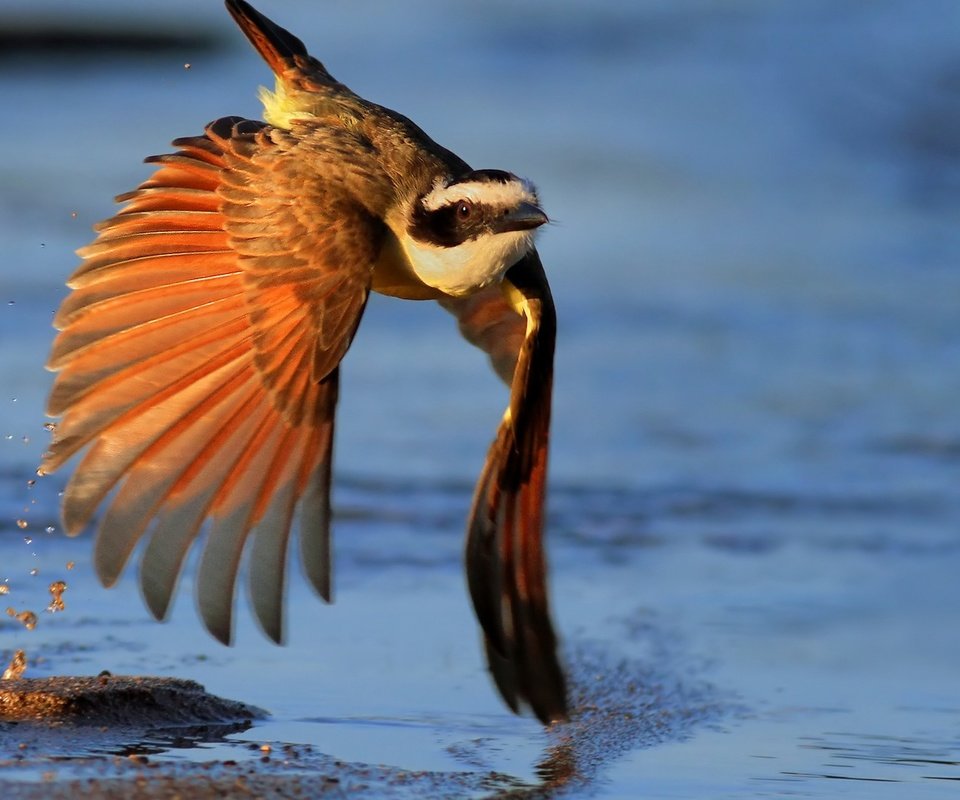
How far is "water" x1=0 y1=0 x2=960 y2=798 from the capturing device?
237 inches

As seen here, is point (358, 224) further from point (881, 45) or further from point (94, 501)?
point (881, 45)

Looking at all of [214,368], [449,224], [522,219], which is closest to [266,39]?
[449,224]

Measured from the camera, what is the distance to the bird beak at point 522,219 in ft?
18.2

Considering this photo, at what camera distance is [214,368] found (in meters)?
5.47

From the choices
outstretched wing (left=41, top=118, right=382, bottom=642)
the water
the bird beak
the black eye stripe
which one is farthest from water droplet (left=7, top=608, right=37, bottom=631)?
the bird beak

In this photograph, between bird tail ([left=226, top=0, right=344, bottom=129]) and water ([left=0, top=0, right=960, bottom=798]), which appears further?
bird tail ([left=226, top=0, right=344, bottom=129])

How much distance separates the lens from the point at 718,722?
19.7ft

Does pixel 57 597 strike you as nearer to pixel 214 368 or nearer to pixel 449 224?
pixel 214 368

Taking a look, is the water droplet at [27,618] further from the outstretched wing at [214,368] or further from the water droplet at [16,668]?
the outstretched wing at [214,368]

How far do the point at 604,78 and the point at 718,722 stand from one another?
11.4m

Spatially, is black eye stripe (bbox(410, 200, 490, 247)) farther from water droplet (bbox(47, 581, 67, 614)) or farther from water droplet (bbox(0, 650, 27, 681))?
water droplet (bbox(0, 650, 27, 681))

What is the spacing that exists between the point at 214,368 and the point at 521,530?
1103 millimetres

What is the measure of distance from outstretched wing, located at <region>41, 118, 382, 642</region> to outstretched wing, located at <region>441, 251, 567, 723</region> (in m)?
0.65

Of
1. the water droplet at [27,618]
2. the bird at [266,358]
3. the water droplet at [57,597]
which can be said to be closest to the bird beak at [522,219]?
the bird at [266,358]
